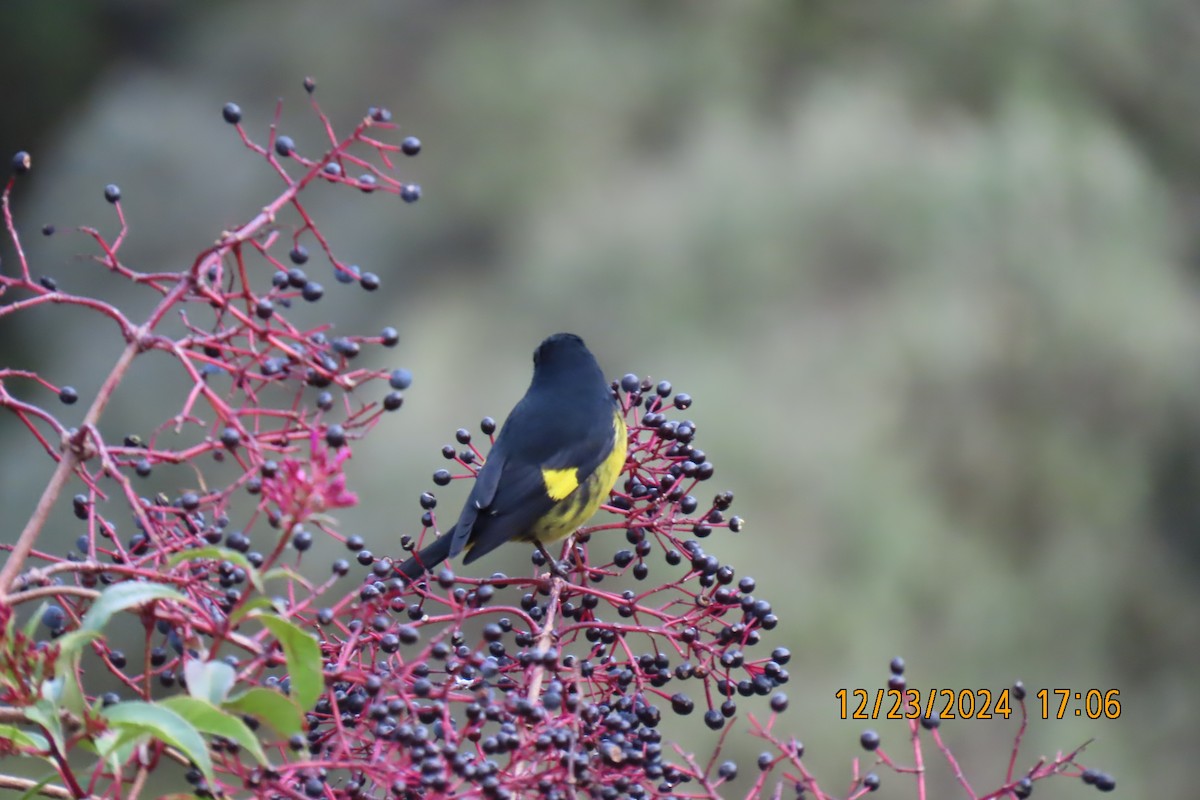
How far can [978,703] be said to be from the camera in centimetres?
289

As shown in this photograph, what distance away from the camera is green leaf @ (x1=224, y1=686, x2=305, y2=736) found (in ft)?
2.12

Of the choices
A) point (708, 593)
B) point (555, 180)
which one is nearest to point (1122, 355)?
point (555, 180)

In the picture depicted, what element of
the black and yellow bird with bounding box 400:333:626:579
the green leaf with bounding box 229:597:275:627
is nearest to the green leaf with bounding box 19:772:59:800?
the green leaf with bounding box 229:597:275:627

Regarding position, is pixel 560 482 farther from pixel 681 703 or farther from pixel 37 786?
pixel 37 786

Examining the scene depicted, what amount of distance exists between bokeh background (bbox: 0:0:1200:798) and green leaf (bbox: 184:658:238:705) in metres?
2.30

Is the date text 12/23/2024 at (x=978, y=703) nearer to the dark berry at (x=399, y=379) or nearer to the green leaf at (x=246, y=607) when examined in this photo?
the dark berry at (x=399, y=379)

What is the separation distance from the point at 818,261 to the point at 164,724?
2848mm

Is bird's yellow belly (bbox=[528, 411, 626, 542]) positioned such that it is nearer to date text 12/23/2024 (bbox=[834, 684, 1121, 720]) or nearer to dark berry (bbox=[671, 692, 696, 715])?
dark berry (bbox=[671, 692, 696, 715])

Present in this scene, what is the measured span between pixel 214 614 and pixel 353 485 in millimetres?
2408

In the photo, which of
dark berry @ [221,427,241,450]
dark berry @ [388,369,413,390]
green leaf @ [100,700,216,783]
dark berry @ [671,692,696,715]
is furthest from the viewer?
dark berry @ [671,692,696,715]

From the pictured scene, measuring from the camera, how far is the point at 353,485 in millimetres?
3154

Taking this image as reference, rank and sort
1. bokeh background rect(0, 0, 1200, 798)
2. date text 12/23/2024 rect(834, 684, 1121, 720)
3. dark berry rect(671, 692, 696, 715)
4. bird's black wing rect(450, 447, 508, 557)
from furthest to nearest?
1. bokeh background rect(0, 0, 1200, 798)
2. date text 12/23/2024 rect(834, 684, 1121, 720)
3. bird's black wing rect(450, 447, 508, 557)
4. dark berry rect(671, 692, 696, 715)

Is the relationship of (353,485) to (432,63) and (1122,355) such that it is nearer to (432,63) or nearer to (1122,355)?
(432,63)

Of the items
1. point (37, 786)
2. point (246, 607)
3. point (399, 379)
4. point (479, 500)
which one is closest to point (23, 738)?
point (37, 786)
